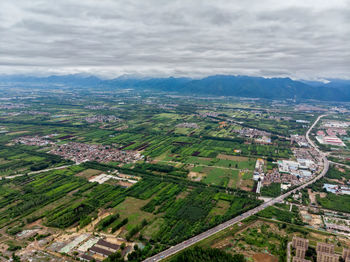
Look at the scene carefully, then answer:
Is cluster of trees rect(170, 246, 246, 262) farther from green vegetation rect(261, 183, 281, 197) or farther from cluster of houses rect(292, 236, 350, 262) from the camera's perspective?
green vegetation rect(261, 183, 281, 197)

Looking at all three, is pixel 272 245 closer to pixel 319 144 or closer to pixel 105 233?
pixel 105 233

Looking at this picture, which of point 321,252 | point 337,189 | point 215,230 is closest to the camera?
point 321,252

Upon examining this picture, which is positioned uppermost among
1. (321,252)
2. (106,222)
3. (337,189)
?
(337,189)

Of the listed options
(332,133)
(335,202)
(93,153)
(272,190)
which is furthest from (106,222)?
(332,133)

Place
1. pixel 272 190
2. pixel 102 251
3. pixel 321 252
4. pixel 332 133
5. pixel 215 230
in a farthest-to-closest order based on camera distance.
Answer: pixel 332 133 < pixel 272 190 < pixel 215 230 < pixel 102 251 < pixel 321 252

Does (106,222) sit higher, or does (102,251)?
(106,222)

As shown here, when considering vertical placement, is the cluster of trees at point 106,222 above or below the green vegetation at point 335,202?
below

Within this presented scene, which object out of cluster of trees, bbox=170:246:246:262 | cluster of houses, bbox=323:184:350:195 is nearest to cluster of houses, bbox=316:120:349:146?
cluster of houses, bbox=323:184:350:195

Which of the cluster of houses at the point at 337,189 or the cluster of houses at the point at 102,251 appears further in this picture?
the cluster of houses at the point at 337,189

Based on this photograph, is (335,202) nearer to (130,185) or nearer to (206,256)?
(206,256)

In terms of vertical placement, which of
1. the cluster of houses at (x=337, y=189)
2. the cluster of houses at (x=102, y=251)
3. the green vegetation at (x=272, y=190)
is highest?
the cluster of houses at (x=337, y=189)

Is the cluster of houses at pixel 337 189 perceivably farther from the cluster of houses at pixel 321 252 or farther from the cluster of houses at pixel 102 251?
the cluster of houses at pixel 102 251

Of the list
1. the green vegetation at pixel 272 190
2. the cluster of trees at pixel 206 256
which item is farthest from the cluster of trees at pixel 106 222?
the green vegetation at pixel 272 190
